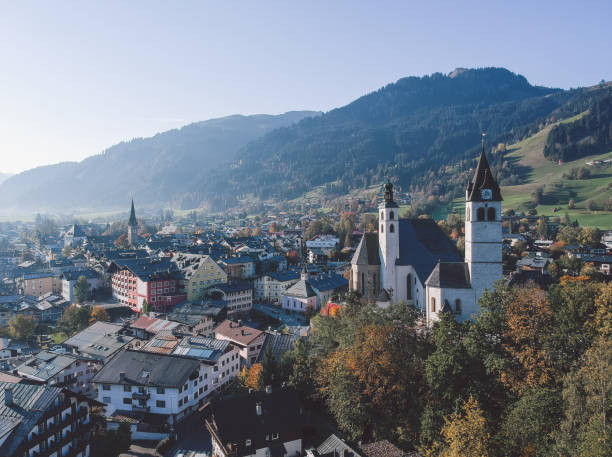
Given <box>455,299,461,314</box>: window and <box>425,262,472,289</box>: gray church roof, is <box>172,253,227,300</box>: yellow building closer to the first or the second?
<box>425,262,472,289</box>: gray church roof

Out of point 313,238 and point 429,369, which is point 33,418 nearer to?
point 429,369

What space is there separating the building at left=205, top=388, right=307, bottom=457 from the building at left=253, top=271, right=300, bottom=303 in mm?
50817

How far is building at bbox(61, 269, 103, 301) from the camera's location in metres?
94.1

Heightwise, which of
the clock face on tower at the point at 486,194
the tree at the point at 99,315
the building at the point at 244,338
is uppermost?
the clock face on tower at the point at 486,194

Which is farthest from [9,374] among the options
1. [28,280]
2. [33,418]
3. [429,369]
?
[28,280]

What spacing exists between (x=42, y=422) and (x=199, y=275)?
51.6 meters

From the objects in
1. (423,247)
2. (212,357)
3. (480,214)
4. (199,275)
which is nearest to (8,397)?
(212,357)

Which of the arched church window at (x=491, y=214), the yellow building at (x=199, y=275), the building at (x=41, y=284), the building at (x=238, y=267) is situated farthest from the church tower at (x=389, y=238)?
the building at (x=41, y=284)

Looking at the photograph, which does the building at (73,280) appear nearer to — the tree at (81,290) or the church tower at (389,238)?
the tree at (81,290)

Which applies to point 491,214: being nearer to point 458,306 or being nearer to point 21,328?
point 458,306

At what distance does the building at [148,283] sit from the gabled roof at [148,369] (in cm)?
3534

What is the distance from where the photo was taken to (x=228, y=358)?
165 feet

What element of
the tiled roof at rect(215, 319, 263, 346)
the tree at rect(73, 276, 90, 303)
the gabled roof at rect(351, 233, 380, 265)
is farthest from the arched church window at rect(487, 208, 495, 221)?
the tree at rect(73, 276, 90, 303)

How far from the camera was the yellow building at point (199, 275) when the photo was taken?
8194 cm
